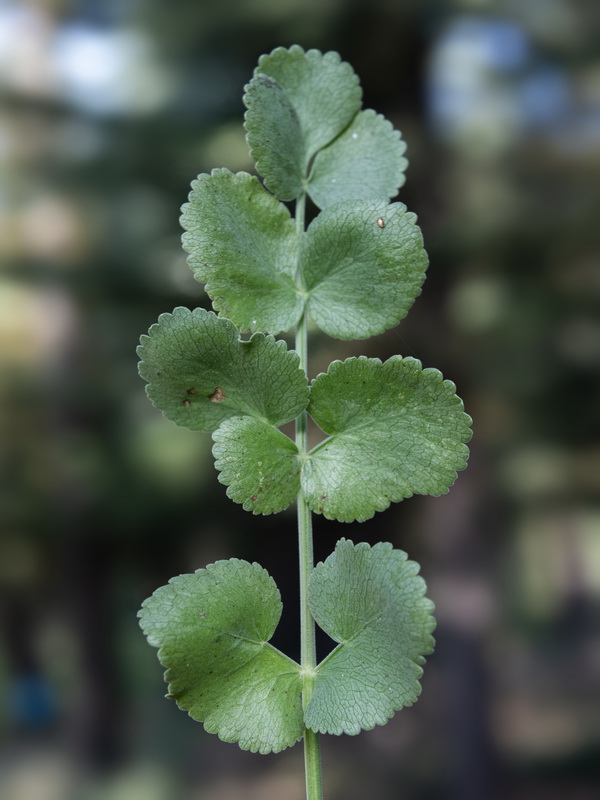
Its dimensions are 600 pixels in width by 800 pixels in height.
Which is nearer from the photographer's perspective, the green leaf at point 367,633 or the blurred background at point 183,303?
the green leaf at point 367,633

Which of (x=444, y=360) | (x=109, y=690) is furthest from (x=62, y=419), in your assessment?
(x=444, y=360)

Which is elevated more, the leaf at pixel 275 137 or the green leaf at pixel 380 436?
the leaf at pixel 275 137

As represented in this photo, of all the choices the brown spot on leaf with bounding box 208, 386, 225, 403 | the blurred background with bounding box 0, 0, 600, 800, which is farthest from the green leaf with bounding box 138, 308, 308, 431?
the blurred background with bounding box 0, 0, 600, 800

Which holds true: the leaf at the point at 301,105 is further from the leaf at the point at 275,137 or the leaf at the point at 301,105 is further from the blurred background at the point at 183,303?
the blurred background at the point at 183,303

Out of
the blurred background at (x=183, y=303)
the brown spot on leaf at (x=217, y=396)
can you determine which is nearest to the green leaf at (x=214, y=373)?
the brown spot on leaf at (x=217, y=396)

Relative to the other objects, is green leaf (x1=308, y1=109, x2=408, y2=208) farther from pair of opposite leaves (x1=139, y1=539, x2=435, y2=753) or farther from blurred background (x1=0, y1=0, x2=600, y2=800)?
blurred background (x1=0, y1=0, x2=600, y2=800)

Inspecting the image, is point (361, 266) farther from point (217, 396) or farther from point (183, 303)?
point (183, 303)

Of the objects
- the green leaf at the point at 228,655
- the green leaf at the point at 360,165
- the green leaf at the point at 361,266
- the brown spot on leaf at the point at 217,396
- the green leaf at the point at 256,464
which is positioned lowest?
the green leaf at the point at 228,655
